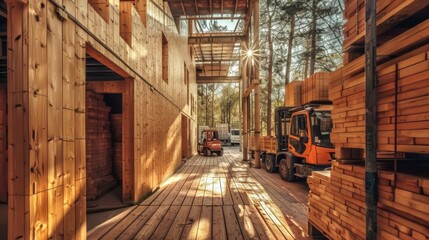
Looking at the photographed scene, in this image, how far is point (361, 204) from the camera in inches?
106

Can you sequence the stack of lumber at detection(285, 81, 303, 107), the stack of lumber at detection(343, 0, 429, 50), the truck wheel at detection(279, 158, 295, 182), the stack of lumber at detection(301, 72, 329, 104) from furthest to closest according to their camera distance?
the stack of lumber at detection(285, 81, 303, 107)
the truck wheel at detection(279, 158, 295, 182)
the stack of lumber at detection(301, 72, 329, 104)
the stack of lumber at detection(343, 0, 429, 50)

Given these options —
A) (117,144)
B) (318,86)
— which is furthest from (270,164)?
(117,144)

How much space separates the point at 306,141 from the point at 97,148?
6.37m

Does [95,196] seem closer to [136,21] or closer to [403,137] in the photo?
[136,21]

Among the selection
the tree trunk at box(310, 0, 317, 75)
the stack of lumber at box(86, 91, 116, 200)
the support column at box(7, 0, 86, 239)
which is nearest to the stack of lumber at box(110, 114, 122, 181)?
the stack of lumber at box(86, 91, 116, 200)

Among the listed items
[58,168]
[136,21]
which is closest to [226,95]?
[136,21]

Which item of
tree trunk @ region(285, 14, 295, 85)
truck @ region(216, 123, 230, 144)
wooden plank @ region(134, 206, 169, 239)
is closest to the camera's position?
wooden plank @ region(134, 206, 169, 239)

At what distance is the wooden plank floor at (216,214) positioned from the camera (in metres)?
4.17

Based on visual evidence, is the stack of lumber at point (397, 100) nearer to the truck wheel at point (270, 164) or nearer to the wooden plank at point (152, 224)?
the wooden plank at point (152, 224)

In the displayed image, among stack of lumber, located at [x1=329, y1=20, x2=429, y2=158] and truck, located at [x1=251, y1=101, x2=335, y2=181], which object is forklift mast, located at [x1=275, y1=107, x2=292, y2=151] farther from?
stack of lumber, located at [x1=329, y1=20, x2=429, y2=158]

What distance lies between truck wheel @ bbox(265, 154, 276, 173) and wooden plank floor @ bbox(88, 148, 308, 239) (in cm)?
252

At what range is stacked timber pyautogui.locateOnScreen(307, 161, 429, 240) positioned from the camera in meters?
2.03

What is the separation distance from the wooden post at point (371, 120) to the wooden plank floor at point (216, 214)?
1892mm

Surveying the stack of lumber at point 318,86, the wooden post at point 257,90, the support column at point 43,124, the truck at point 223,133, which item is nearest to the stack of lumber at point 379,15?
the support column at point 43,124
